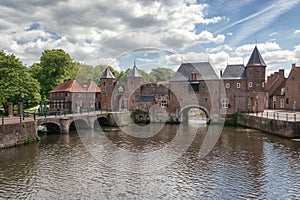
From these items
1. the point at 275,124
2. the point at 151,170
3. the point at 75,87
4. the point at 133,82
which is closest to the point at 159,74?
the point at 133,82

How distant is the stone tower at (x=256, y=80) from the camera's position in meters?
31.5

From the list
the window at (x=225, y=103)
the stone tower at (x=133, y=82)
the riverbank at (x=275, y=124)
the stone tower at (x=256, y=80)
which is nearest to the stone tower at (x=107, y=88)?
the stone tower at (x=133, y=82)

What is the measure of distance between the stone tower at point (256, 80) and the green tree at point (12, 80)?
2645 cm

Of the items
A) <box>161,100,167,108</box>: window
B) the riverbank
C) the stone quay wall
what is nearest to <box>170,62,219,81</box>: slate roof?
<box>161,100,167,108</box>: window

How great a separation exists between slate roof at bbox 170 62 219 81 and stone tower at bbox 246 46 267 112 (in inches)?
165

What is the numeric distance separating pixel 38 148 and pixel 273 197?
14.7 metres

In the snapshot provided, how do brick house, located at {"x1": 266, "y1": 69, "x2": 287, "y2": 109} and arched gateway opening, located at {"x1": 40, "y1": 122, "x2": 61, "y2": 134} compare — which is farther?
brick house, located at {"x1": 266, "y1": 69, "x2": 287, "y2": 109}

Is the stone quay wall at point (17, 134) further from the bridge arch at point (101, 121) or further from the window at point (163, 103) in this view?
the window at point (163, 103)

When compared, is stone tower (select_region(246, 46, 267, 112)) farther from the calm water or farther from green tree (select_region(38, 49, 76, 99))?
green tree (select_region(38, 49, 76, 99))

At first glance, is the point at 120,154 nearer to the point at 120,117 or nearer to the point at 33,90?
the point at 120,117

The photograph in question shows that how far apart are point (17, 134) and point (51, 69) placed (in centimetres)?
2522

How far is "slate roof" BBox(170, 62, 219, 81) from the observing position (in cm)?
3425

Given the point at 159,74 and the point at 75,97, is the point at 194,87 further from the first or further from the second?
the point at 159,74

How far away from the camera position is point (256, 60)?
3222cm
